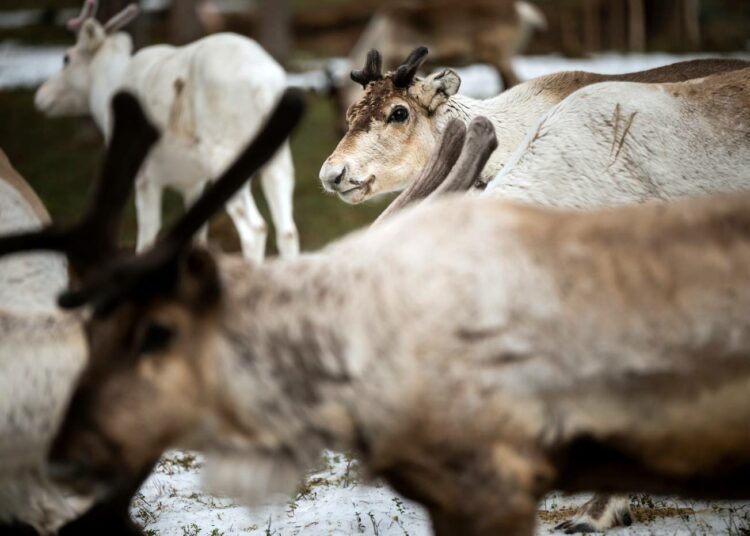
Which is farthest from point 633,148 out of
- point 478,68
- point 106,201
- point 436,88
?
point 478,68

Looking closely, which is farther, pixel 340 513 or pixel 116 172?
pixel 340 513

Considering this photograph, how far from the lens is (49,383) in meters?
3.16

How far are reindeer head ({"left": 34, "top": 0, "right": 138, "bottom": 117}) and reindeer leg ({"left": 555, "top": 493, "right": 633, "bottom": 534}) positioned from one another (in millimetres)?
8069

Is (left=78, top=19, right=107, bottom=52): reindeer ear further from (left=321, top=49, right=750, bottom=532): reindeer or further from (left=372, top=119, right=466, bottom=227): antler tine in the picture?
(left=372, top=119, right=466, bottom=227): antler tine

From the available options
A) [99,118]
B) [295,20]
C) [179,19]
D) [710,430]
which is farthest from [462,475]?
[295,20]

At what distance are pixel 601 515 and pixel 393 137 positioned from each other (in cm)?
287

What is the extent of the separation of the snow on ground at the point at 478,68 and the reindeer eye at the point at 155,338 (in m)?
15.2

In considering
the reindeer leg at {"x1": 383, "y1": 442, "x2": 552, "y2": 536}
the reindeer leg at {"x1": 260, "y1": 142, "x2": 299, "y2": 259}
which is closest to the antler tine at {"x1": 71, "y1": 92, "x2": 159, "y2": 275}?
the reindeer leg at {"x1": 383, "y1": 442, "x2": 552, "y2": 536}

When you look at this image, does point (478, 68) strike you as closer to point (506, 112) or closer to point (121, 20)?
point (121, 20)

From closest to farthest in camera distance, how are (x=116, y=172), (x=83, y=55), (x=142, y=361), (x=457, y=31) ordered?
1. (x=142, y=361)
2. (x=116, y=172)
3. (x=83, y=55)
4. (x=457, y=31)

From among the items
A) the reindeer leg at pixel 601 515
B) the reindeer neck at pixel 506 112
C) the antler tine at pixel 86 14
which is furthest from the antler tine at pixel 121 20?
the reindeer leg at pixel 601 515

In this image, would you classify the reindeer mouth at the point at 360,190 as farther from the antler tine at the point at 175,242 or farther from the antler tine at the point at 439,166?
the antler tine at the point at 175,242

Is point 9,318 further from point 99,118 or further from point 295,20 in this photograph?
point 295,20

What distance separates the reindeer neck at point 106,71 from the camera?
10379 mm
